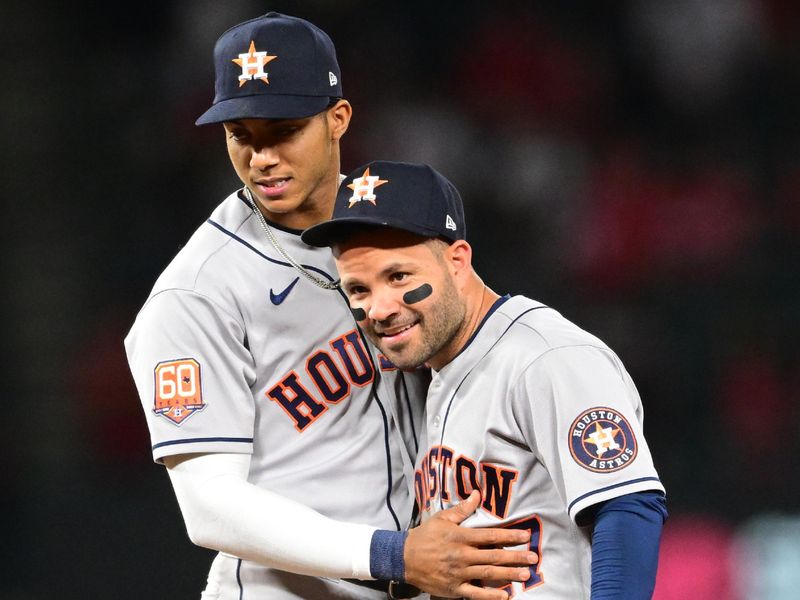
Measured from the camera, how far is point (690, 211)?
4.36m

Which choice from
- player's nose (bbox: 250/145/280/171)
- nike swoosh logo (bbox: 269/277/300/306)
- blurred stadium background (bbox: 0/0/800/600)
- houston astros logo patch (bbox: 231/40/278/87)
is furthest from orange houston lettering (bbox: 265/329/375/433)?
blurred stadium background (bbox: 0/0/800/600)

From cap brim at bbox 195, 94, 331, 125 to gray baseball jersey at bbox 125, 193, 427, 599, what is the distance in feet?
0.67

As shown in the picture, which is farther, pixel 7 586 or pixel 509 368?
pixel 7 586

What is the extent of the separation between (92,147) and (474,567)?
3198mm

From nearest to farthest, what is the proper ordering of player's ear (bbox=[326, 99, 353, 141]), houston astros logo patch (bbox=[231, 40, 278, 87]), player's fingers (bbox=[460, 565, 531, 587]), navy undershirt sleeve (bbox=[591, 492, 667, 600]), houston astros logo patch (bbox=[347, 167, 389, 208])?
navy undershirt sleeve (bbox=[591, 492, 667, 600]) < player's fingers (bbox=[460, 565, 531, 587]) < houston astros logo patch (bbox=[347, 167, 389, 208]) < houston astros logo patch (bbox=[231, 40, 278, 87]) < player's ear (bbox=[326, 99, 353, 141])

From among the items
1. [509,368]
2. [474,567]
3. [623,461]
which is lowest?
[474,567]

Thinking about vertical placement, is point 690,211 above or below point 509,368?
above

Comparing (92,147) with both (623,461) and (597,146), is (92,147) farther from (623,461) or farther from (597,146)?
Answer: (623,461)

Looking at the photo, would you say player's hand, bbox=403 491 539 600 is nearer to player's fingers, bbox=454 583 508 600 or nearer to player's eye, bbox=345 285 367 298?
player's fingers, bbox=454 583 508 600

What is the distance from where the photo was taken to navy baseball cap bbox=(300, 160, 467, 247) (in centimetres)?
172

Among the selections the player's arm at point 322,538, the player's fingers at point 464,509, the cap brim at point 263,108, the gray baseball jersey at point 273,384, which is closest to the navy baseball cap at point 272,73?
the cap brim at point 263,108

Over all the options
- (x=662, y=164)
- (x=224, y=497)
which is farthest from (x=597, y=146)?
(x=224, y=497)

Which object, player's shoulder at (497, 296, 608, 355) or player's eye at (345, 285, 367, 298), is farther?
player's eye at (345, 285, 367, 298)

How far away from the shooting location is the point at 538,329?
1.70 meters
